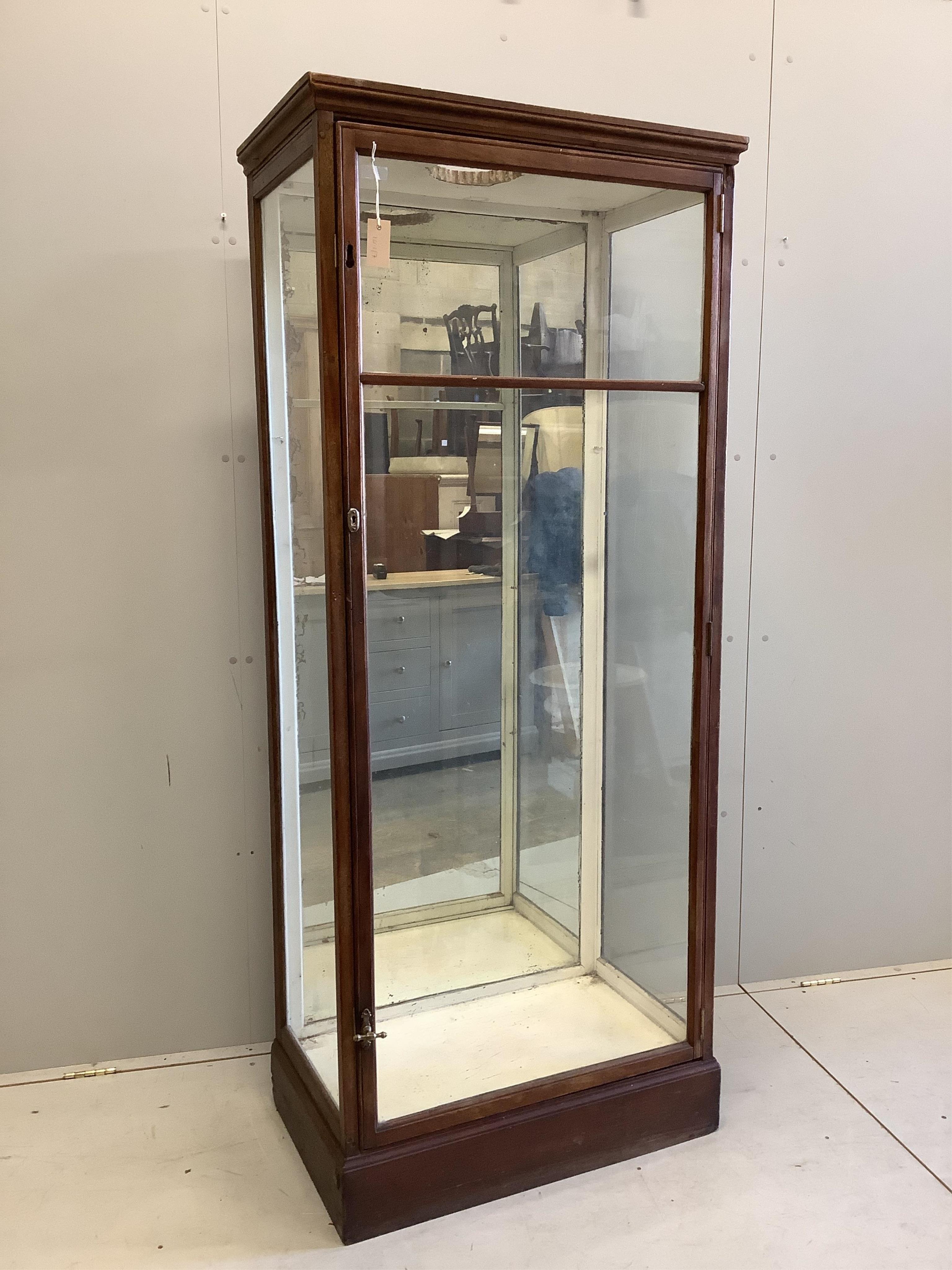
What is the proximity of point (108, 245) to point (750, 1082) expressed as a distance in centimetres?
227

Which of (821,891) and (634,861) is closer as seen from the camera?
(634,861)

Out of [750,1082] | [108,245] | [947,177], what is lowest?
[750,1082]

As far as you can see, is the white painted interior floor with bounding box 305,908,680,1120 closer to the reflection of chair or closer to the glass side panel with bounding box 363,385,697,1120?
the glass side panel with bounding box 363,385,697,1120

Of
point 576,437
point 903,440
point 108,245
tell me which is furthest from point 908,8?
point 108,245

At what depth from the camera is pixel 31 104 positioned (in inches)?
83.0

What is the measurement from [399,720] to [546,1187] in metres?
0.95

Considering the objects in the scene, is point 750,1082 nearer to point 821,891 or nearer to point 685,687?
point 821,891

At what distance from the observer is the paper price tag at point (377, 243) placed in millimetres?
1713

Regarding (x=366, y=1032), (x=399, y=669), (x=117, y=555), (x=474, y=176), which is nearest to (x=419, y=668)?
(x=399, y=669)

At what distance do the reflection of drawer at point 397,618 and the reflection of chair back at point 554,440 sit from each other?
33 centimetres

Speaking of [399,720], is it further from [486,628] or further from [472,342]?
[472,342]

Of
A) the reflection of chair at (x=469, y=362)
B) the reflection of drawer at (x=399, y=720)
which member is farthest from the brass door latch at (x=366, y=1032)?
the reflection of chair at (x=469, y=362)

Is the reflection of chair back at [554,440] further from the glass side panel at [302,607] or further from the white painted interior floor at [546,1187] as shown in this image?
the white painted interior floor at [546,1187]

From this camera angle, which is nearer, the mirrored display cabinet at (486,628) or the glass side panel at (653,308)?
the mirrored display cabinet at (486,628)
